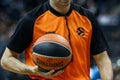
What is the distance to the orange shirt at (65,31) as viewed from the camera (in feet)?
15.8

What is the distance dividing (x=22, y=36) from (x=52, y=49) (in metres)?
0.53

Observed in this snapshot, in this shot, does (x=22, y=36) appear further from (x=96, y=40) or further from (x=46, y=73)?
(x=96, y=40)

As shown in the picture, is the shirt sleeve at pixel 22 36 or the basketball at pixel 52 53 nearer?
the basketball at pixel 52 53

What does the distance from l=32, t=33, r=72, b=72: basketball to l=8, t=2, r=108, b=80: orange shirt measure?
1.04 feet

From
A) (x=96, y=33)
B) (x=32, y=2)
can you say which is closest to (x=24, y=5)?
(x=32, y=2)

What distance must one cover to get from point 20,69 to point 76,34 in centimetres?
66

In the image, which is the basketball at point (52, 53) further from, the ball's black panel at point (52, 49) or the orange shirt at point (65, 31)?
the orange shirt at point (65, 31)

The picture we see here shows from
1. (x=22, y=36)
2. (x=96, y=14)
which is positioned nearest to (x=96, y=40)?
(x=22, y=36)

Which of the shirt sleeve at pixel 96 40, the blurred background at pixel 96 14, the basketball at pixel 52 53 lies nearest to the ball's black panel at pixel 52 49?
the basketball at pixel 52 53

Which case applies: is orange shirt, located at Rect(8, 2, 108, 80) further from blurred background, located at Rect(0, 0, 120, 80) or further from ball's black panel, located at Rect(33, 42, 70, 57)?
blurred background, located at Rect(0, 0, 120, 80)

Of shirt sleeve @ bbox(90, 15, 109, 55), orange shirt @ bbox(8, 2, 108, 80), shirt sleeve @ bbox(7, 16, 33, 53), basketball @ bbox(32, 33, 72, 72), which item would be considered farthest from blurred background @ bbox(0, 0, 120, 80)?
basketball @ bbox(32, 33, 72, 72)

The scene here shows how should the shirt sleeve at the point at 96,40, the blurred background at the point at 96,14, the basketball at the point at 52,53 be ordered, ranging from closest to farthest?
1. the basketball at the point at 52,53
2. the shirt sleeve at the point at 96,40
3. the blurred background at the point at 96,14

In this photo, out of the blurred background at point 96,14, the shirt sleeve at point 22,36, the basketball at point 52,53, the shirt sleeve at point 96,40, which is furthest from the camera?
the blurred background at point 96,14

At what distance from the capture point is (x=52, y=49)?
4.42 meters
